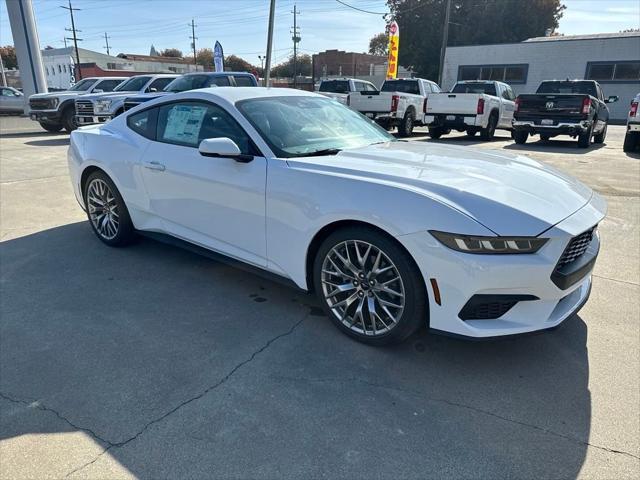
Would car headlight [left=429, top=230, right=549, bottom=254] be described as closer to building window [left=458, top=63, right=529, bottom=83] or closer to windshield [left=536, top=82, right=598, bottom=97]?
windshield [left=536, top=82, right=598, bottom=97]

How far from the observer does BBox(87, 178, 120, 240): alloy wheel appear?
4.65 metres

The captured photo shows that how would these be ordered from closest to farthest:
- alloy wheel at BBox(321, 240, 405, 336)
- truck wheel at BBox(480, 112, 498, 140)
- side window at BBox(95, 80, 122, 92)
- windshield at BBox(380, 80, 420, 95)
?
alloy wheel at BBox(321, 240, 405, 336) → truck wheel at BBox(480, 112, 498, 140) → side window at BBox(95, 80, 122, 92) → windshield at BBox(380, 80, 420, 95)

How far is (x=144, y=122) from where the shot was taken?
432cm

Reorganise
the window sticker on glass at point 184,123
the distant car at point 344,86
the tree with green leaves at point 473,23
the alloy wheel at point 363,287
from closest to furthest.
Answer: the alloy wheel at point 363,287, the window sticker on glass at point 184,123, the distant car at point 344,86, the tree with green leaves at point 473,23

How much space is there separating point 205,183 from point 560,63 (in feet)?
115

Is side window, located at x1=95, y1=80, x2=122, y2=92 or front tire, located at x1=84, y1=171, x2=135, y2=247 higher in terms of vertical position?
side window, located at x1=95, y1=80, x2=122, y2=92

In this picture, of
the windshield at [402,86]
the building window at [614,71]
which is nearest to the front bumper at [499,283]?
the windshield at [402,86]

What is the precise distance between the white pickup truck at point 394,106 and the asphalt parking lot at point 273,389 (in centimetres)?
1189

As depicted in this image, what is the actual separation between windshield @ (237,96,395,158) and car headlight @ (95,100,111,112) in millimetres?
11651

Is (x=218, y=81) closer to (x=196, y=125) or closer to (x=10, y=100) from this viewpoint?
(x=196, y=125)

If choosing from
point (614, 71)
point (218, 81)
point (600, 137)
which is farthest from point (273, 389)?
point (614, 71)

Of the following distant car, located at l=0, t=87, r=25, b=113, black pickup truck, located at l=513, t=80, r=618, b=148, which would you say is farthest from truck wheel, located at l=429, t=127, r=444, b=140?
distant car, located at l=0, t=87, r=25, b=113

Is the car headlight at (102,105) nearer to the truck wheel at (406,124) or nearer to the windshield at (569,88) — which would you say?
the truck wheel at (406,124)

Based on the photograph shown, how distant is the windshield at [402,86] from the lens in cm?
1742
